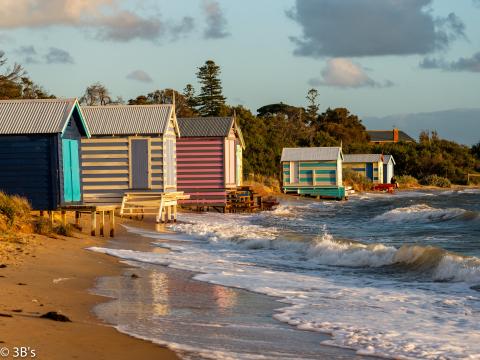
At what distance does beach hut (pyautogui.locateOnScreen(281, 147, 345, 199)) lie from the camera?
54347 millimetres

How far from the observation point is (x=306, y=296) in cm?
1306

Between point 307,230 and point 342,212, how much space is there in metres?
13.9

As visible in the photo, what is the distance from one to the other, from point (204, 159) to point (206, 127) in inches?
61.4

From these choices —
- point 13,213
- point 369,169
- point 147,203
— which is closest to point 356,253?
point 13,213

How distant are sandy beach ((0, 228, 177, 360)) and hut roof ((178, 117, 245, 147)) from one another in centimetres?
1943

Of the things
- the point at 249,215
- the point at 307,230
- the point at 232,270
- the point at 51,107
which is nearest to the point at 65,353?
the point at 232,270

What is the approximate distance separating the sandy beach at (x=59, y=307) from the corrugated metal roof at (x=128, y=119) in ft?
40.2

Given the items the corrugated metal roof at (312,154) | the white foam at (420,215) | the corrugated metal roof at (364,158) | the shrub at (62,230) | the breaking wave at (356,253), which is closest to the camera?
the breaking wave at (356,253)

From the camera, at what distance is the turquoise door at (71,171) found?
23.1 m

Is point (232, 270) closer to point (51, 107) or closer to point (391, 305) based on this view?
point (391, 305)

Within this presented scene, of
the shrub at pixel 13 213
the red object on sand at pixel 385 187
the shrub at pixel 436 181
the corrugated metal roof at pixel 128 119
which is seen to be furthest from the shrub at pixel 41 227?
the shrub at pixel 436 181

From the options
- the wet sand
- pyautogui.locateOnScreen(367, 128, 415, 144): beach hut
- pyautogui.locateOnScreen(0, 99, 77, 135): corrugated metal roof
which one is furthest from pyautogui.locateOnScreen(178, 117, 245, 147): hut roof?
pyautogui.locateOnScreen(367, 128, 415, 144): beach hut

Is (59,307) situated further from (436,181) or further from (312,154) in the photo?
(436,181)

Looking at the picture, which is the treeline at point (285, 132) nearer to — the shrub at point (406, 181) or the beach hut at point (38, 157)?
the shrub at point (406, 181)
